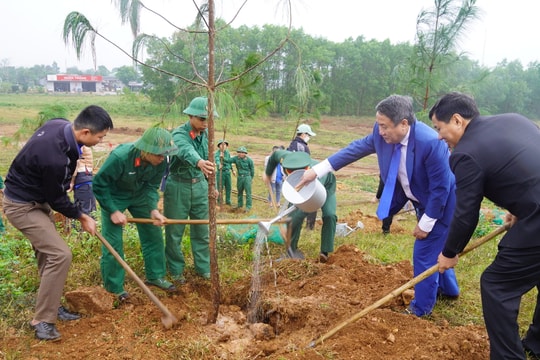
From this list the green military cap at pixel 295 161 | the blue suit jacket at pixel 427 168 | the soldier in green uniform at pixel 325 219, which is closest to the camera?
the blue suit jacket at pixel 427 168

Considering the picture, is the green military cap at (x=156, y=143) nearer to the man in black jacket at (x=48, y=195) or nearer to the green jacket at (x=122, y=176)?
the green jacket at (x=122, y=176)

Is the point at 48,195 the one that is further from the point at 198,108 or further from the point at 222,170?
the point at 222,170

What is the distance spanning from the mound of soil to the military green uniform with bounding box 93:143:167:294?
293 millimetres

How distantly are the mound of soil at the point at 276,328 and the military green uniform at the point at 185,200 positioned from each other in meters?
0.30

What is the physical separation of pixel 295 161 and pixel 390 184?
1.04 metres

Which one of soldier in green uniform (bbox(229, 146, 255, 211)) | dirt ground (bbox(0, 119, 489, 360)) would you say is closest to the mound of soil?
dirt ground (bbox(0, 119, 489, 360))

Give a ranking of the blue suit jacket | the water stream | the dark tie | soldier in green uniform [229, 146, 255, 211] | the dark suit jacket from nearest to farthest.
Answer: the dark suit jacket < the blue suit jacket < the dark tie < the water stream < soldier in green uniform [229, 146, 255, 211]

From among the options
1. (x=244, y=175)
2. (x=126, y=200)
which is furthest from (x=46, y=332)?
(x=244, y=175)

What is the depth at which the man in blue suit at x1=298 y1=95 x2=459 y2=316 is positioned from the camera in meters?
3.26

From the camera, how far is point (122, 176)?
147 inches

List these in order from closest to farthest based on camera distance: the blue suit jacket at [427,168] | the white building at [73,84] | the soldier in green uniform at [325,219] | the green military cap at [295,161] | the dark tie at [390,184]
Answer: the blue suit jacket at [427,168], the dark tie at [390,184], the green military cap at [295,161], the soldier in green uniform at [325,219], the white building at [73,84]

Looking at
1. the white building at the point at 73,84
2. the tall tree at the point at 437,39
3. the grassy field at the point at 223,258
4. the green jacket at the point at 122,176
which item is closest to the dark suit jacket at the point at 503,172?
the grassy field at the point at 223,258

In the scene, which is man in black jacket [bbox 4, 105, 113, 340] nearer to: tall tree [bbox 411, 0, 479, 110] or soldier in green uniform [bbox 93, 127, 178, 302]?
soldier in green uniform [bbox 93, 127, 178, 302]

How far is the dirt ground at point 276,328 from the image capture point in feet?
9.97
